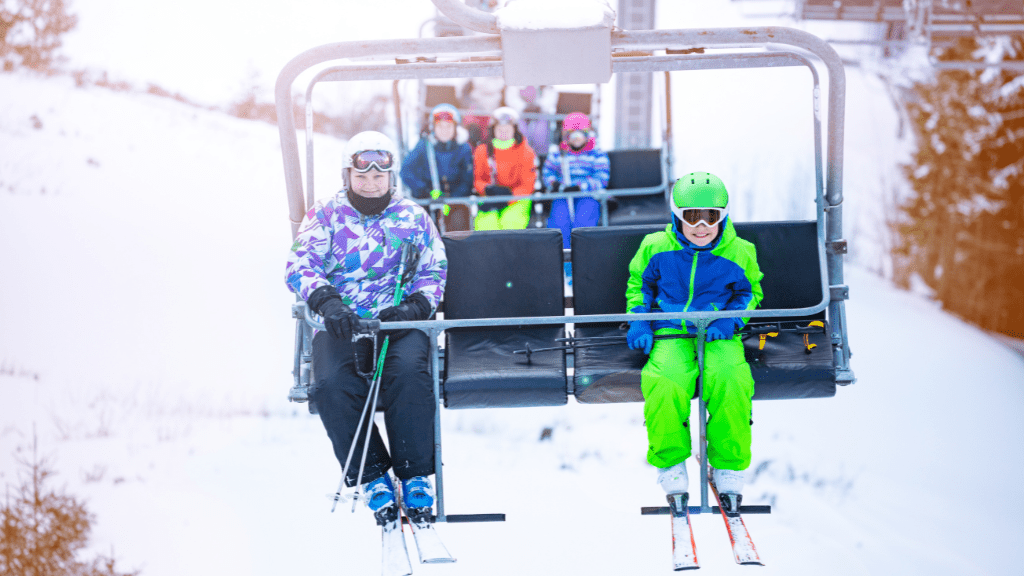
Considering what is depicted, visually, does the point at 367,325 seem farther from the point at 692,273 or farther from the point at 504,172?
the point at 504,172

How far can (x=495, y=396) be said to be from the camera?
9.96 ft

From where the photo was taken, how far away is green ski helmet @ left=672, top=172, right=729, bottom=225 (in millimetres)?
2846

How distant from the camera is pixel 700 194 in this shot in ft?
9.34

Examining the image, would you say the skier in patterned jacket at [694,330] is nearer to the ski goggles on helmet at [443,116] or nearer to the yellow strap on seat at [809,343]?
the yellow strap on seat at [809,343]

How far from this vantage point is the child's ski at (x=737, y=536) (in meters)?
2.51

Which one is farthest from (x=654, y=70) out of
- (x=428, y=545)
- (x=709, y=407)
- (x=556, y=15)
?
(x=428, y=545)

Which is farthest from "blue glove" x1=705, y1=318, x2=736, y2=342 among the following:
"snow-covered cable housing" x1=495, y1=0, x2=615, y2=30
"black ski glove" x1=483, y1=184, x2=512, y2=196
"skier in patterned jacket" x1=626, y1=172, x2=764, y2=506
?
"black ski glove" x1=483, y1=184, x2=512, y2=196

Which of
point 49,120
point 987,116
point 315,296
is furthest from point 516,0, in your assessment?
point 987,116

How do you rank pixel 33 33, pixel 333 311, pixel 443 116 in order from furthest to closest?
1. pixel 33 33
2. pixel 443 116
3. pixel 333 311

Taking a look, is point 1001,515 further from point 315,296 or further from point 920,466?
point 315,296

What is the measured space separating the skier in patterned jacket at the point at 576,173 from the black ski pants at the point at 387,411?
9.94 feet

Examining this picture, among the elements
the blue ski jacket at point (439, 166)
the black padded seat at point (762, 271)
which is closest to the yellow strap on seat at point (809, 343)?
the black padded seat at point (762, 271)

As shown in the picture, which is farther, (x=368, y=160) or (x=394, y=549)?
(x=368, y=160)

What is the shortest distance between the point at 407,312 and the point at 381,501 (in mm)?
675
